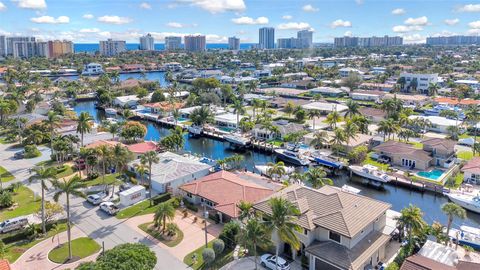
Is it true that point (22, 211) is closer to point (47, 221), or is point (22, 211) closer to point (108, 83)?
point (47, 221)

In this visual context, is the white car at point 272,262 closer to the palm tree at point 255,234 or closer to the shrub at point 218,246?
the shrub at point 218,246

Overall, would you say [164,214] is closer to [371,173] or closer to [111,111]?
[371,173]

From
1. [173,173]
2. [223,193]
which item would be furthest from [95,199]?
[223,193]

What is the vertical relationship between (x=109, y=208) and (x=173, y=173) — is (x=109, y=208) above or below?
below

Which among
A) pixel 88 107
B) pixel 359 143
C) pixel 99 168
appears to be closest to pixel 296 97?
pixel 359 143

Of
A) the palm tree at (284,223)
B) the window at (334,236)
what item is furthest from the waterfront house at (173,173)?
the palm tree at (284,223)

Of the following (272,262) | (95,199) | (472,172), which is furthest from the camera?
(472,172)

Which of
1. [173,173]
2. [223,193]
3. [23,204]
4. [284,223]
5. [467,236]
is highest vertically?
[284,223]

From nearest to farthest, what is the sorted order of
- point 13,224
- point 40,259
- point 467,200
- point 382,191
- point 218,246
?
point 218,246 → point 40,259 → point 13,224 → point 467,200 → point 382,191
